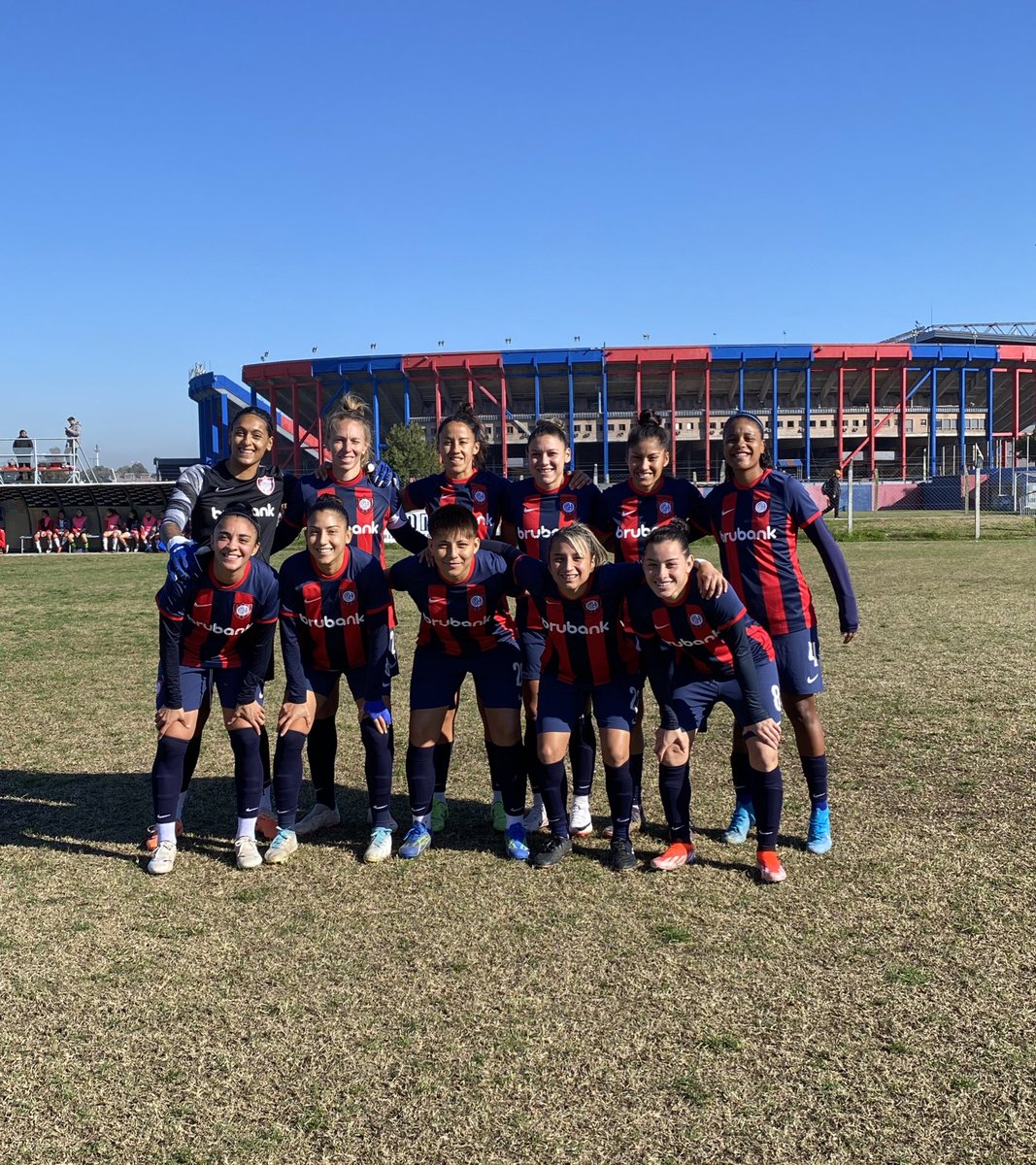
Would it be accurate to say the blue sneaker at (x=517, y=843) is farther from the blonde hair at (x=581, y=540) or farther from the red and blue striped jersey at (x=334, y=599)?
the blonde hair at (x=581, y=540)

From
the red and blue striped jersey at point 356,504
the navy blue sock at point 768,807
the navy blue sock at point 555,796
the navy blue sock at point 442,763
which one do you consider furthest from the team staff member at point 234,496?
the navy blue sock at point 768,807

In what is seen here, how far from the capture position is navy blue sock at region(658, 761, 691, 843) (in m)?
4.74

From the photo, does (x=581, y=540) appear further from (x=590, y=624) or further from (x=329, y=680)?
(x=329, y=680)

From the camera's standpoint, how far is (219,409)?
226ft

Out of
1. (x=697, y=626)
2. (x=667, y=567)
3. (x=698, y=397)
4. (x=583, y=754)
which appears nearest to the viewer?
(x=667, y=567)

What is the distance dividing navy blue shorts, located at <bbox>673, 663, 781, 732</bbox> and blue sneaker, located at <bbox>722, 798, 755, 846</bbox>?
2.25 ft

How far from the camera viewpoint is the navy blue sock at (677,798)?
4738mm

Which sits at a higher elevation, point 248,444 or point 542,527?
point 248,444

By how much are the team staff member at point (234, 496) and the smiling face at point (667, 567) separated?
2.22 meters

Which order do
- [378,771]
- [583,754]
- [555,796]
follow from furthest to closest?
[583,754] → [378,771] → [555,796]

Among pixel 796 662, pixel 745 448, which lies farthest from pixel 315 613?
pixel 796 662

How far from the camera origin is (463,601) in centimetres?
497

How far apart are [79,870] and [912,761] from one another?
507 cm

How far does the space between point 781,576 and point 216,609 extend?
9.71 feet
